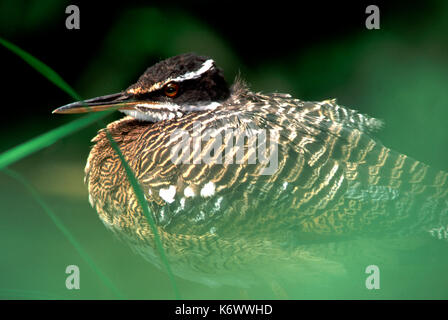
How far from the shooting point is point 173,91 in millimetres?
2471

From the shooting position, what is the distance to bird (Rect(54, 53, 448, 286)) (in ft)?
7.32

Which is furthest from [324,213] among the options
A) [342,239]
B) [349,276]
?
[349,276]

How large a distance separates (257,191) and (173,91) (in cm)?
65

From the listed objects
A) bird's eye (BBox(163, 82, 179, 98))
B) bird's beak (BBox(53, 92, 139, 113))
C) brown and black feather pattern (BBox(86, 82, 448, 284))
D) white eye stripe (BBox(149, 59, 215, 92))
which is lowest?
brown and black feather pattern (BBox(86, 82, 448, 284))

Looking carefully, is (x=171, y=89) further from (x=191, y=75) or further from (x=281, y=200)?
(x=281, y=200)

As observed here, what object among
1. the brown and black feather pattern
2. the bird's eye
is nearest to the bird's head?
the bird's eye

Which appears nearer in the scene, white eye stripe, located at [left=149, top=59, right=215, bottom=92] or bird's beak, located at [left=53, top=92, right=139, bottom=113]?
bird's beak, located at [left=53, top=92, right=139, bottom=113]

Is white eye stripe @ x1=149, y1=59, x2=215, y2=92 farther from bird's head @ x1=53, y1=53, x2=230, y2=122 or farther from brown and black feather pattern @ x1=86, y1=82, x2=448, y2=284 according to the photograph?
brown and black feather pattern @ x1=86, y1=82, x2=448, y2=284

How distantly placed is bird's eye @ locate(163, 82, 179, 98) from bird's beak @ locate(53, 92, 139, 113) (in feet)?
0.50

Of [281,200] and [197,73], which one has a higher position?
[197,73]

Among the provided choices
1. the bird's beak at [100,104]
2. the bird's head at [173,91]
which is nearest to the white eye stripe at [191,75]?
the bird's head at [173,91]

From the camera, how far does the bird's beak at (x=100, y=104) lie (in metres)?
2.30

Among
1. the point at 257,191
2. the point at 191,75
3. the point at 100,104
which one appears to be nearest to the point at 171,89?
the point at 191,75

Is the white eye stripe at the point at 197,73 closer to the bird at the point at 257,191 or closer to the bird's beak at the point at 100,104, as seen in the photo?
the bird at the point at 257,191
